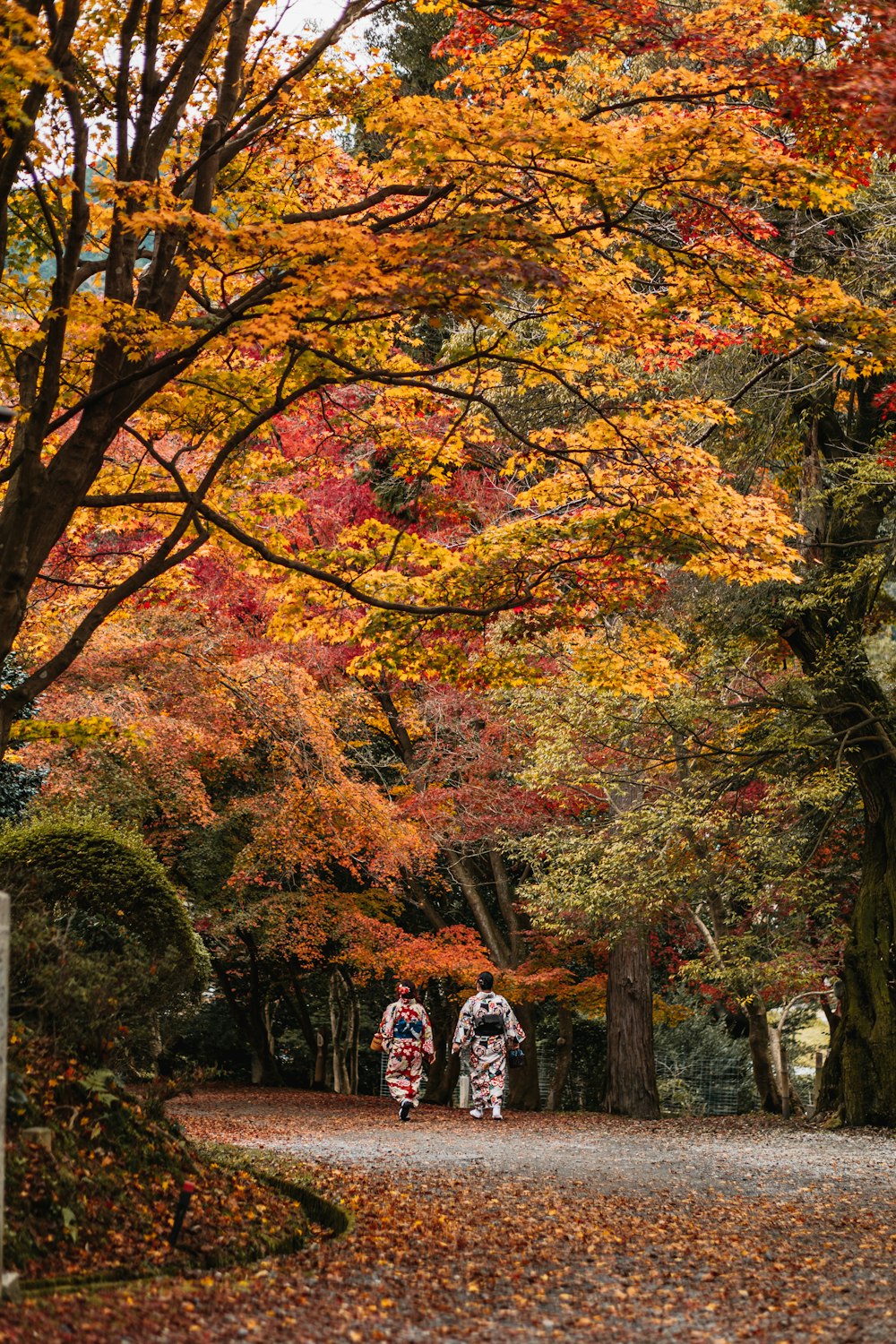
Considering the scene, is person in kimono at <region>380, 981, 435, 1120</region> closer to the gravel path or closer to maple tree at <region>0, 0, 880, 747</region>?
the gravel path

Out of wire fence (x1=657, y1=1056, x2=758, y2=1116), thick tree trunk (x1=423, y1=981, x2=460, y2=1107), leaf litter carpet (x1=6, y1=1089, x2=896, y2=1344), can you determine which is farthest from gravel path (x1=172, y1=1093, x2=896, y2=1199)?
wire fence (x1=657, y1=1056, x2=758, y2=1116)

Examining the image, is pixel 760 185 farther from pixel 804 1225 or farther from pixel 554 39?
pixel 804 1225

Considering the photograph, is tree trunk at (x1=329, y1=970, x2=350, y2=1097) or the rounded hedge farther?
tree trunk at (x1=329, y1=970, x2=350, y2=1097)

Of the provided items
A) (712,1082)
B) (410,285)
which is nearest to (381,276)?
(410,285)

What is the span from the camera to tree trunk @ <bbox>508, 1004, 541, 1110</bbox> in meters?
20.4

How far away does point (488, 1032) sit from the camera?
14.5 m

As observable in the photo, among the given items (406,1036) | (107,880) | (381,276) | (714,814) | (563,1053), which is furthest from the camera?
(563,1053)

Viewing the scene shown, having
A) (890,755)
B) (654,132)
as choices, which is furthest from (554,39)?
(890,755)

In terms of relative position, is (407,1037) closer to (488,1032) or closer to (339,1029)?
(488,1032)

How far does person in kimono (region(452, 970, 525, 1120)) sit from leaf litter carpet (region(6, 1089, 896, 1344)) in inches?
134

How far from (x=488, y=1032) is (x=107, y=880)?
7.20 m

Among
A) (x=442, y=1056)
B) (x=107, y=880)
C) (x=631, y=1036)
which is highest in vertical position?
(x=107, y=880)

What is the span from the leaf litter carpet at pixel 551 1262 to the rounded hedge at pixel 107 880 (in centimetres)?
185

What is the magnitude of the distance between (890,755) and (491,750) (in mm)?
6242
